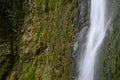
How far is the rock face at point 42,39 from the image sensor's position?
15.2 ft

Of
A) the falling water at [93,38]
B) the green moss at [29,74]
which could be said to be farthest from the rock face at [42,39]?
the falling water at [93,38]

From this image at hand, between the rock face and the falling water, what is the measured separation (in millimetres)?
129

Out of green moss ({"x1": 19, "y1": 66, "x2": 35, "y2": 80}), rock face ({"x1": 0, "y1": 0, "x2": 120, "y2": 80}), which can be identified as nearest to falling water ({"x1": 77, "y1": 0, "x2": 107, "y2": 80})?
rock face ({"x1": 0, "y1": 0, "x2": 120, "y2": 80})

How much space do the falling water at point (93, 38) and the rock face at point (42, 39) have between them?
→ 129 mm

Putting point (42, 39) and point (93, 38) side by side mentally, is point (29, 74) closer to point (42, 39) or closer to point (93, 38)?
point (42, 39)

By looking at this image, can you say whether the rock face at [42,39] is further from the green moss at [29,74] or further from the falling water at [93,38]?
the falling water at [93,38]

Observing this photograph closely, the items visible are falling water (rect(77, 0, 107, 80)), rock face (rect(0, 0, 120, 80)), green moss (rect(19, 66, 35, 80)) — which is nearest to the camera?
falling water (rect(77, 0, 107, 80))

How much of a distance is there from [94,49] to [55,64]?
88cm

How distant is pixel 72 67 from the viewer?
4648 millimetres

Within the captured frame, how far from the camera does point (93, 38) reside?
4461 millimetres

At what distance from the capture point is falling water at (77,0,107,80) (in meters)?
4.31

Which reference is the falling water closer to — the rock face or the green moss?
the rock face

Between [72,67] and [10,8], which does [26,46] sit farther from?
[72,67]

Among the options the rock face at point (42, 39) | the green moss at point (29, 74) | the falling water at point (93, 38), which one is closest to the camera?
the falling water at point (93, 38)
